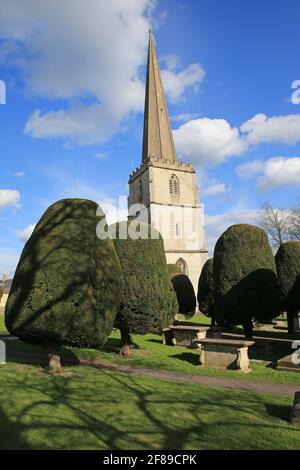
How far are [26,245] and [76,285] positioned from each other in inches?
77.5

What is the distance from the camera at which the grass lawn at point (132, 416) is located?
527 cm

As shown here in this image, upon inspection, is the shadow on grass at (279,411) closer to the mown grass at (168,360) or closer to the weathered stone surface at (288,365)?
the mown grass at (168,360)

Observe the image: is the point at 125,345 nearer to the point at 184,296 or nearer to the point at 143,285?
the point at 143,285

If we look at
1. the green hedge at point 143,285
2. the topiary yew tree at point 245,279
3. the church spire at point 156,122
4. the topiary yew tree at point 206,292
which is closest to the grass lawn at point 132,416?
the green hedge at point 143,285

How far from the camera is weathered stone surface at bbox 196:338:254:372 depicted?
11.5m

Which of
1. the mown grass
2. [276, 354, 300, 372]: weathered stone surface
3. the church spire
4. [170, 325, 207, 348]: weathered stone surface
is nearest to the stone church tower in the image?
the church spire

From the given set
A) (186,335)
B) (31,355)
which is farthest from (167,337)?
(31,355)

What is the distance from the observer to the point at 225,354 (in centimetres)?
1199

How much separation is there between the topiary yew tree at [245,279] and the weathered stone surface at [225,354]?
4.63 meters

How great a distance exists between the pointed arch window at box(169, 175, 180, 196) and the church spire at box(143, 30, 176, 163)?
2681 millimetres

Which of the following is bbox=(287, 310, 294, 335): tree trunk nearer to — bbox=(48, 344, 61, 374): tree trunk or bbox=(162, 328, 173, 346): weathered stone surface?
bbox=(162, 328, 173, 346): weathered stone surface

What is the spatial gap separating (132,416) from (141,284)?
6.88 m

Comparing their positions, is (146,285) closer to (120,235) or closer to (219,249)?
(120,235)
